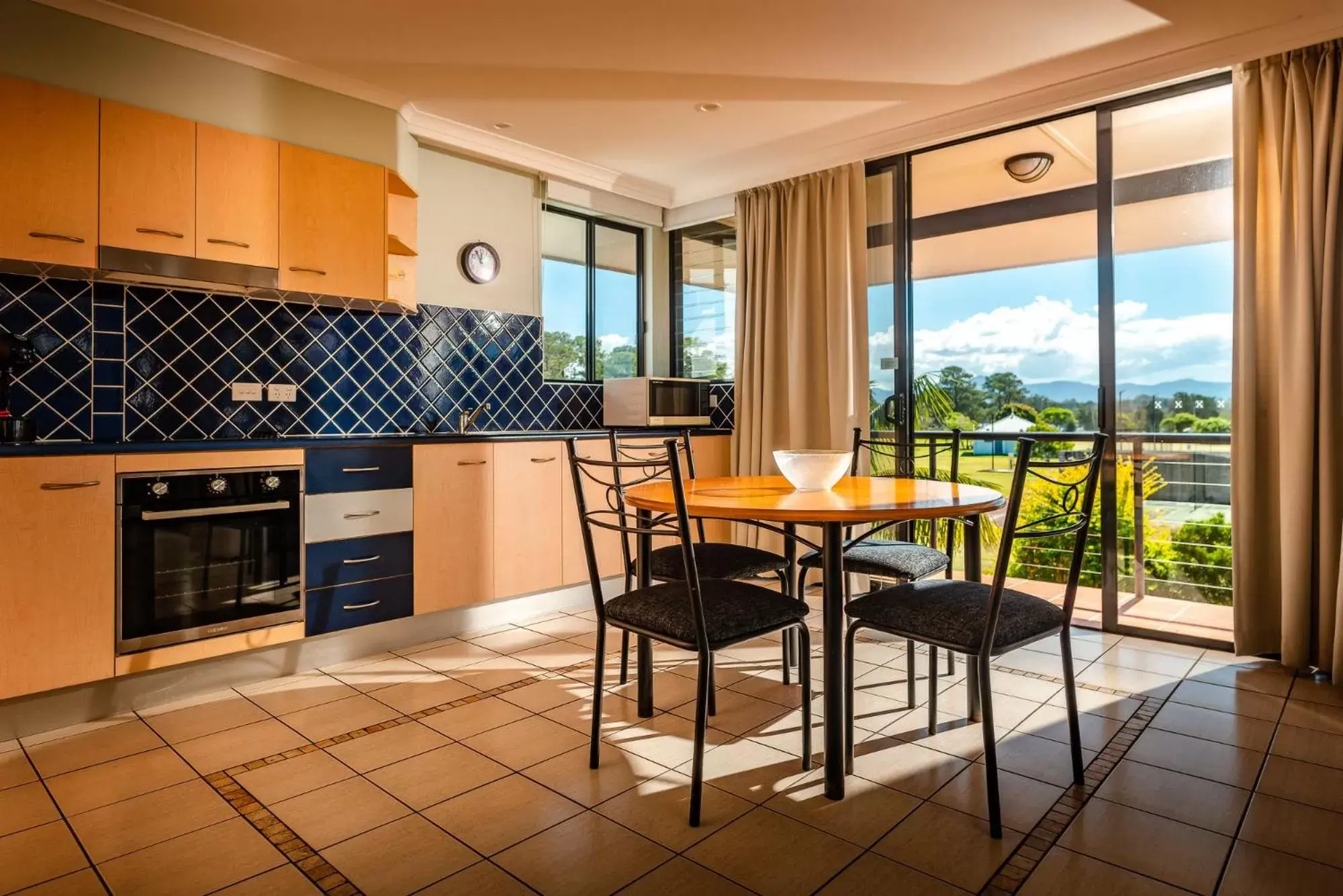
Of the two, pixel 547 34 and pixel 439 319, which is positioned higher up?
pixel 547 34

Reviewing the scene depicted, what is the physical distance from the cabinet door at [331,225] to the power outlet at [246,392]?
20.0 inches

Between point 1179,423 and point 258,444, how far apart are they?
3759 millimetres

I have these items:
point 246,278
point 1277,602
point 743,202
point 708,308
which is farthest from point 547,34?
point 1277,602

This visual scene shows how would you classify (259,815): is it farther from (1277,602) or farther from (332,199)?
(1277,602)

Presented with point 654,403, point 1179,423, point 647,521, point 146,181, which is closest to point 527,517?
point 654,403

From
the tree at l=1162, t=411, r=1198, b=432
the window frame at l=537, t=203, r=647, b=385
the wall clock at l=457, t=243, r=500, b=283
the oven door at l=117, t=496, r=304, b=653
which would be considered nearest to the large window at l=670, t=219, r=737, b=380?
the window frame at l=537, t=203, r=647, b=385

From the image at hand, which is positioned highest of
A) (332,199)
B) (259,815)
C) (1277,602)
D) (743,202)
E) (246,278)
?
(743,202)

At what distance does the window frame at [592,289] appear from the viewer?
4496 mm

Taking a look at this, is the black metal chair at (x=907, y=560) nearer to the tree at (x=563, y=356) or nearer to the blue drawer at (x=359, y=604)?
the blue drawer at (x=359, y=604)

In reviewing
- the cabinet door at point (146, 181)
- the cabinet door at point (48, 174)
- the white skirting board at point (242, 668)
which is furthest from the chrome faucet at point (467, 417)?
Answer: the cabinet door at point (48, 174)

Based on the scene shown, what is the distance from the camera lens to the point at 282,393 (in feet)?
11.1

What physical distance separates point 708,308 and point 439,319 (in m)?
1.86

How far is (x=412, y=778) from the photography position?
2029 mm

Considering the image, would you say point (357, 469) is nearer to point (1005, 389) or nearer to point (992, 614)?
point (992, 614)
